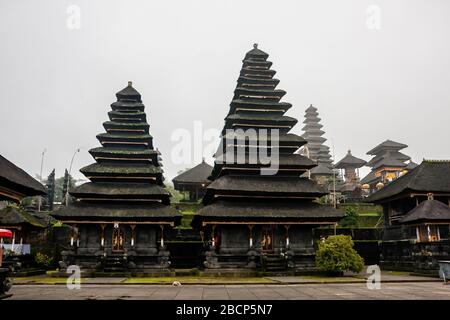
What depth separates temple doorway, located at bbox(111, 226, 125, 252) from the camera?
29625 mm

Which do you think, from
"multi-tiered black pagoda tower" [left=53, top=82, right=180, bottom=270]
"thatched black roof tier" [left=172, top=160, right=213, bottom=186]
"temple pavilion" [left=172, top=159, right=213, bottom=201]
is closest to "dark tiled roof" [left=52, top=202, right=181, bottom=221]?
"multi-tiered black pagoda tower" [left=53, top=82, right=180, bottom=270]

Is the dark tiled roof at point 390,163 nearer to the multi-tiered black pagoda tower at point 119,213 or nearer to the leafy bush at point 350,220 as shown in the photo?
the leafy bush at point 350,220

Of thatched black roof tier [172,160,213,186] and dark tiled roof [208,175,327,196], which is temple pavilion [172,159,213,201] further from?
dark tiled roof [208,175,327,196]

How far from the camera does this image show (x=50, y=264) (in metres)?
33.4

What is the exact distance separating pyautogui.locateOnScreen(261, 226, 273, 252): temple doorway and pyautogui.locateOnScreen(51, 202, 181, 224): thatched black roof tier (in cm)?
657

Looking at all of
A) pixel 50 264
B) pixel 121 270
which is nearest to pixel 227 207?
pixel 121 270

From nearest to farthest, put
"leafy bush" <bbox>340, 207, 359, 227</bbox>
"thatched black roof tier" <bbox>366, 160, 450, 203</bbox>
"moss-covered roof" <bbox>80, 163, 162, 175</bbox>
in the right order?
"thatched black roof tier" <bbox>366, 160, 450, 203</bbox>
"moss-covered roof" <bbox>80, 163, 162, 175</bbox>
"leafy bush" <bbox>340, 207, 359, 227</bbox>

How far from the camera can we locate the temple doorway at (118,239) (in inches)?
1166

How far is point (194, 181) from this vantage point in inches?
2093

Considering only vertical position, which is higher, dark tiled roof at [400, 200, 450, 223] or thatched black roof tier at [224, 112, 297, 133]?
thatched black roof tier at [224, 112, 297, 133]

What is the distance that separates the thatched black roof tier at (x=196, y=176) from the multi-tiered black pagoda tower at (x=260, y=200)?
751 inches

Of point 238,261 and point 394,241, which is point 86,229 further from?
point 394,241

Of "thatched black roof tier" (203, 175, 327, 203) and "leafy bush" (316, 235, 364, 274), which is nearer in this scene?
"leafy bush" (316, 235, 364, 274)

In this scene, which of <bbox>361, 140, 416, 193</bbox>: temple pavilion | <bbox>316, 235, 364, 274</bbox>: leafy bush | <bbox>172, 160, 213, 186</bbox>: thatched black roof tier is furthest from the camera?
<bbox>361, 140, 416, 193</bbox>: temple pavilion
